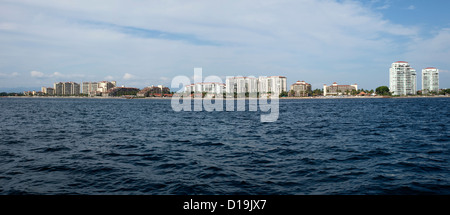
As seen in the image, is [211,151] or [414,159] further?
[211,151]

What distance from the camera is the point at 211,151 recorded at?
53.9ft

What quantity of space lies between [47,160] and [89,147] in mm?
3561

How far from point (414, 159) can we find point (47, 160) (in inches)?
691

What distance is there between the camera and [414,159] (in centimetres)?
1404
